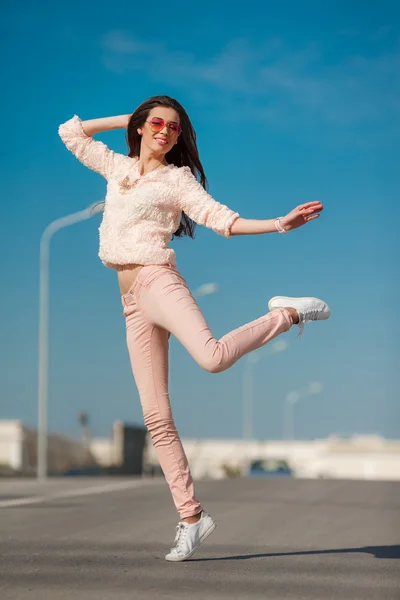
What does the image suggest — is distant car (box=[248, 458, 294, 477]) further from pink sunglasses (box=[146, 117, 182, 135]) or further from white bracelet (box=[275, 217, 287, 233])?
white bracelet (box=[275, 217, 287, 233])

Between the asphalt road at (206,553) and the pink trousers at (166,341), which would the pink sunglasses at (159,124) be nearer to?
the pink trousers at (166,341)

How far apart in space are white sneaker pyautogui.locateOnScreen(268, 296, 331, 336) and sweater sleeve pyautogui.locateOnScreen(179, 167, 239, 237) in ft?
1.63

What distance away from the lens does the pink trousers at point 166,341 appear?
6.43 metres

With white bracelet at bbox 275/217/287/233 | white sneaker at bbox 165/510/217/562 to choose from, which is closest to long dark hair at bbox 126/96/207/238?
white bracelet at bbox 275/217/287/233

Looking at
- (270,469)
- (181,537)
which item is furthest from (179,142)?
(270,469)

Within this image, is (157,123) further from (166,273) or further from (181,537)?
(181,537)

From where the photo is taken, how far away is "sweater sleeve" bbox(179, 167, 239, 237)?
21.9ft

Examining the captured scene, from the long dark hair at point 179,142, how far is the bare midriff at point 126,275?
471mm

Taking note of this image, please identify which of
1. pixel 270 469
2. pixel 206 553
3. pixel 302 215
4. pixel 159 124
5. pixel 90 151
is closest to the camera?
pixel 302 215

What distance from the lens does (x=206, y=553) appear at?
7281 mm

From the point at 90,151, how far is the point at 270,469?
1401 inches

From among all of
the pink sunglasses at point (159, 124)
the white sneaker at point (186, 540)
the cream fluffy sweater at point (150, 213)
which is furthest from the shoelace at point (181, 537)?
the pink sunglasses at point (159, 124)

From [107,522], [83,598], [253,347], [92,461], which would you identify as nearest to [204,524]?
[253,347]

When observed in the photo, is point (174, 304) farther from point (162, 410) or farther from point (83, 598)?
point (83, 598)
